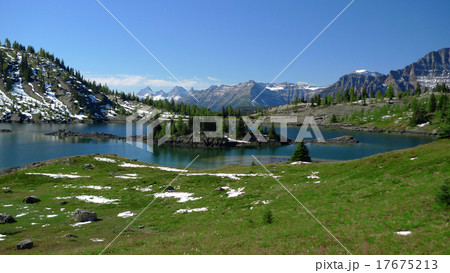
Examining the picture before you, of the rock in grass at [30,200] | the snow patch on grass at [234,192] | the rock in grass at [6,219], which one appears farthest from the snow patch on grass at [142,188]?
the rock in grass at [6,219]

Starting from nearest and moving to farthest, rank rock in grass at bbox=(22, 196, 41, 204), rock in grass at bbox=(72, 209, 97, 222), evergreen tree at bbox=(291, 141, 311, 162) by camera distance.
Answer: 1. rock in grass at bbox=(72, 209, 97, 222)
2. rock in grass at bbox=(22, 196, 41, 204)
3. evergreen tree at bbox=(291, 141, 311, 162)

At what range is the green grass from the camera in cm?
1838

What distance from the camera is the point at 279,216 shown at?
27.8 meters

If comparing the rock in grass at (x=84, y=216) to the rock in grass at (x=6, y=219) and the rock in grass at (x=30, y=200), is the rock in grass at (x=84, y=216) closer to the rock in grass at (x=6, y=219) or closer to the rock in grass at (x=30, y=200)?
the rock in grass at (x=6, y=219)

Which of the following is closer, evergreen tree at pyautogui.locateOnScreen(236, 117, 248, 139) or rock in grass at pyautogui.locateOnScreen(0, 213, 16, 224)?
rock in grass at pyautogui.locateOnScreen(0, 213, 16, 224)

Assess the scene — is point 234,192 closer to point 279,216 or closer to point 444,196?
point 279,216

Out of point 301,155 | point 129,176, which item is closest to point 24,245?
point 129,176

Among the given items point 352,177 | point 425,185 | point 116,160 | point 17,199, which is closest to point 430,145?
point 352,177

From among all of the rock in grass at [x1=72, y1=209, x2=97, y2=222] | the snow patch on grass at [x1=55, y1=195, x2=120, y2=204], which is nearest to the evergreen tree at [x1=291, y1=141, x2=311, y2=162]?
the snow patch on grass at [x1=55, y1=195, x2=120, y2=204]

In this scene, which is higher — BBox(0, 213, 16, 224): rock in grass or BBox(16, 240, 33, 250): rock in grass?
BBox(16, 240, 33, 250): rock in grass

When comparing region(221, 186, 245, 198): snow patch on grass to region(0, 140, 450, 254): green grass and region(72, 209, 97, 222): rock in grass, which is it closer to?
region(0, 140, 450, 254): green grass

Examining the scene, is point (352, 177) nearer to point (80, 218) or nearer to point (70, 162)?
point (80, 218)

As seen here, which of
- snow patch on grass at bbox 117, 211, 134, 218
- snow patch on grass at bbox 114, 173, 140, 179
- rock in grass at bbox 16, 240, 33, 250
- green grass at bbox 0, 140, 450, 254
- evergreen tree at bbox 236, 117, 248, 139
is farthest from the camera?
evergreen tree at bbox 236, 117, 248, 139

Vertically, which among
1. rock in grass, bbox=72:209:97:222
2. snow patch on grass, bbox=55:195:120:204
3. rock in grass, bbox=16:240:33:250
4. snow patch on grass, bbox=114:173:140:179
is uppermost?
rock in grass, bbox=16:240:33:250
